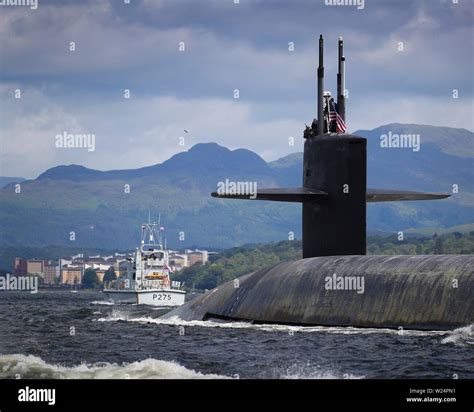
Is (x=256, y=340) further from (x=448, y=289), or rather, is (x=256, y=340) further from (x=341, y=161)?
(x=341, y=161)

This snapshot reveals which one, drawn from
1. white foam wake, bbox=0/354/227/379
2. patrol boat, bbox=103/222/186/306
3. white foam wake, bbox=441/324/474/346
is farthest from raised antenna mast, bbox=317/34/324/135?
patrol boat, bbox=103/222/186/306

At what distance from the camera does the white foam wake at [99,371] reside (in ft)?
63.8

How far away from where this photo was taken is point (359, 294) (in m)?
30.1

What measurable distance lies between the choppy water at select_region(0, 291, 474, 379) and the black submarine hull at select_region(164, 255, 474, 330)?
1.61ft

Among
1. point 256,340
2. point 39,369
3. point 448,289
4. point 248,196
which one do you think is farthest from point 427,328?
point 39,369

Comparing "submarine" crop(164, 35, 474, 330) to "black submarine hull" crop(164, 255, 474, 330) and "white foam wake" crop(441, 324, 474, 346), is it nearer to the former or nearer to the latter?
"black submarine hull" crop(164, 255, 474, 330)

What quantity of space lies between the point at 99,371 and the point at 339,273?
1254 cm

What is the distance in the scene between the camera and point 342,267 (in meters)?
31.6

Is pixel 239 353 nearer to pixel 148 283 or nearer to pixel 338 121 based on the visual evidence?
pixel 338 121

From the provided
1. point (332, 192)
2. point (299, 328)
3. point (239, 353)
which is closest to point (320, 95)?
point (332, 192)
